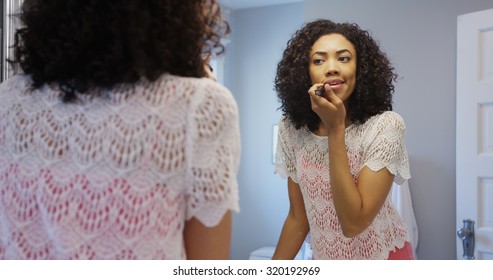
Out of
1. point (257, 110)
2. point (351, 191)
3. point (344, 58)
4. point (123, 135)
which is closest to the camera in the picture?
point (123, 135)

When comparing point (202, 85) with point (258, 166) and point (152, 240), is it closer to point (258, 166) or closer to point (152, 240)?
point (152, 240)

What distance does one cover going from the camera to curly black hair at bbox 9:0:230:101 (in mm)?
351

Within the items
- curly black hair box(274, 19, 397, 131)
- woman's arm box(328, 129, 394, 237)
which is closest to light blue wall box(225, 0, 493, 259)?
curly black hair box(274, 19, 397, 131)

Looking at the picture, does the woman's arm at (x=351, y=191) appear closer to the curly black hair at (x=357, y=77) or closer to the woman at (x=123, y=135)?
the curly black hair at (x=357, y=77)

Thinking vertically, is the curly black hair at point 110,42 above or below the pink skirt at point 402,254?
above

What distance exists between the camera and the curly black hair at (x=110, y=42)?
351 millimetres

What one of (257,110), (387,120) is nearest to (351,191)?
(387,120)

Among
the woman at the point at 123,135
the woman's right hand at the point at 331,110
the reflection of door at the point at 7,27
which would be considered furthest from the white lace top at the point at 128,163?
the reflection of door at the point at 7,27

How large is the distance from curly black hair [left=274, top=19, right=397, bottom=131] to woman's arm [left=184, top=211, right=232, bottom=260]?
13.9 inches

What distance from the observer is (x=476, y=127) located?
1.03m

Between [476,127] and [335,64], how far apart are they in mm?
526

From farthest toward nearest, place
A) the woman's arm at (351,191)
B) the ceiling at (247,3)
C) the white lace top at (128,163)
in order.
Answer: the ceiling at (247,3)
the woman's arm at (351,191)
the white lace top at (128,163)

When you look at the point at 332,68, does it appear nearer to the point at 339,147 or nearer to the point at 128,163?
the point at 339,147
